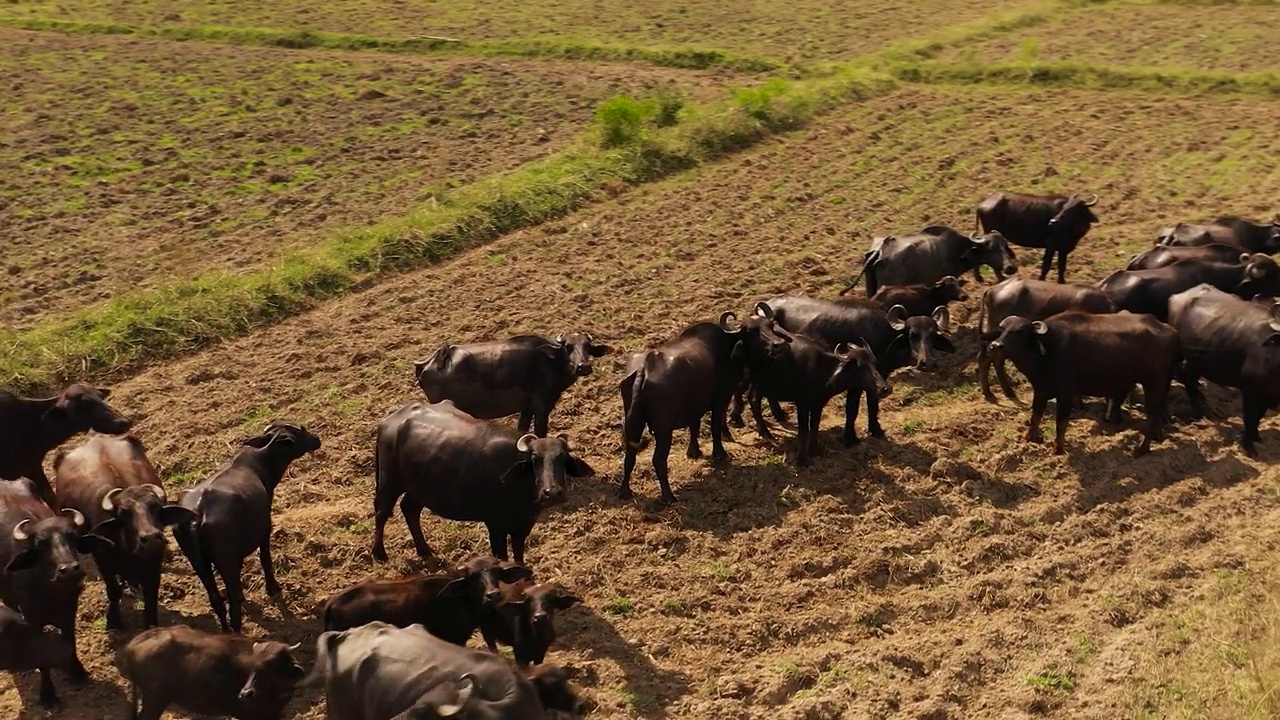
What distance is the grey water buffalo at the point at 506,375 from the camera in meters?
11.7

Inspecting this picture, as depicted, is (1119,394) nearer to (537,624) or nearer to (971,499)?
(971,499)

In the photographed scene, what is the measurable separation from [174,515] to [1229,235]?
1426 cm

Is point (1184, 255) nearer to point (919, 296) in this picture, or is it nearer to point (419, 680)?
point (919, 296)

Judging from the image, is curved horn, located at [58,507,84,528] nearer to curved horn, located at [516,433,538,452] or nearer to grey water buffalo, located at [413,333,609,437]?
curved horn, located at [516,433,538,452]

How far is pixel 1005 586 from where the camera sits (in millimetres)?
9734

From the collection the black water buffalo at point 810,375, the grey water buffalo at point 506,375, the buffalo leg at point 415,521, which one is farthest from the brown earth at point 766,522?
the grey water buffalo at point 506,375

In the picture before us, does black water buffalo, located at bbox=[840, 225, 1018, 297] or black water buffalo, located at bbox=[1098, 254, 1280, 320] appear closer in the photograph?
black water buffalo, located at bbox=[1098, 254, 1280, 320]

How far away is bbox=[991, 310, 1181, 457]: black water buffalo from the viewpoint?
11938 millimetres

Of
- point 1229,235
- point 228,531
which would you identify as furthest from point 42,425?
point 1229,235

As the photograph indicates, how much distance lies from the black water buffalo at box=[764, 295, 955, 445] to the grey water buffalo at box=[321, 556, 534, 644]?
5325 millimetres

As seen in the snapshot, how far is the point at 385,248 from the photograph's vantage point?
17.3 meters

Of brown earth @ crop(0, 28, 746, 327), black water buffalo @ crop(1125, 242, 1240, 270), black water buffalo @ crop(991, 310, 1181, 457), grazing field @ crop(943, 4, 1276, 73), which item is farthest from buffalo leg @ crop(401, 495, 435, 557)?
grazing field @ crop(943, 4, 1276, 73)

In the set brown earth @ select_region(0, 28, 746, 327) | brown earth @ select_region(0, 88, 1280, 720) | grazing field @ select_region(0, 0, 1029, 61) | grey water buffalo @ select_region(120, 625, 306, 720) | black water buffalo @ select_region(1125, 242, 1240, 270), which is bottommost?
brown earth @ select_region(0, 88, 1280, 720)

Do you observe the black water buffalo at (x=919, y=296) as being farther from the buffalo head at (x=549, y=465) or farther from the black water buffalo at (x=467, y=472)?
the black water buffalo at (x=467, y=472)
